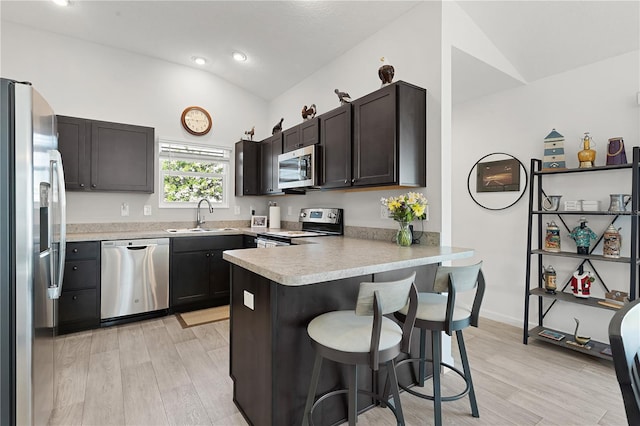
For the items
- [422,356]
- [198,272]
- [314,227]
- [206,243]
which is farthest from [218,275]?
[422,356]

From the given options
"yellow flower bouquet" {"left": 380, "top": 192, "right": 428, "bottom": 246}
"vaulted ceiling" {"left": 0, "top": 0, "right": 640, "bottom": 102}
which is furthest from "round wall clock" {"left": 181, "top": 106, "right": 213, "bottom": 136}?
"yellow flower bouquet" {"left": 380, "top": 192, "right": 428, "bottom": 246}

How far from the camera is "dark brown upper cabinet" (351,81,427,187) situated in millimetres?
2439

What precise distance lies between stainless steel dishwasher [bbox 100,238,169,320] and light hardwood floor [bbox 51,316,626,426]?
13.3 inches

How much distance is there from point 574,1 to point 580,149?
1.23 meters

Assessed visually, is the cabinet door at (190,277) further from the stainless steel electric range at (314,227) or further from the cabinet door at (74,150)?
the cabinet door at (74,150)

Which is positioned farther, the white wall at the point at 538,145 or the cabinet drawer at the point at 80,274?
the cabinet drawer at the point at 80,274

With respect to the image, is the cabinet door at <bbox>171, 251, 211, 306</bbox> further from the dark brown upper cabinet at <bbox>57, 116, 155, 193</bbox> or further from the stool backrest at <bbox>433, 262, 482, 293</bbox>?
the stool backrest at <bbox>433, 262, 482, 293</bbox>

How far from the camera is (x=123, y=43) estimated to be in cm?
376

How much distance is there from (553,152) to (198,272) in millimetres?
4003

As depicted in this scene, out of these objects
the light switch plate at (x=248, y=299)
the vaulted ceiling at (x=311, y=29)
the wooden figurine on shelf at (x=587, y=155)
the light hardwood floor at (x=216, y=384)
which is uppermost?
the vaulted ceiling at (x=311, y=29)

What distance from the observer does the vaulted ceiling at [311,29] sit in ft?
8.11

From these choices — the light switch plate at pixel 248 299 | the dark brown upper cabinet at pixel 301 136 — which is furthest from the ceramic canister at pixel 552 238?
the light switch plate at pixel 248 299

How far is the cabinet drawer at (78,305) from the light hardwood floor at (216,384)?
7.4 inches

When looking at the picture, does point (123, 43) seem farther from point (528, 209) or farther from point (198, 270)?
point (528, 209)
